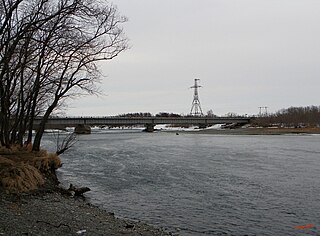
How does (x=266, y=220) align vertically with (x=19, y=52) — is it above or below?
below

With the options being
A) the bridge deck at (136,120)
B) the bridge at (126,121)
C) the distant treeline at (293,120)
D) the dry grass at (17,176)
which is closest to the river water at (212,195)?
the dry grass at (17,176)

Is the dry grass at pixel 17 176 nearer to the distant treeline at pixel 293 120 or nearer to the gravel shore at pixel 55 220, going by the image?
the gravel shore at pixel 55 220

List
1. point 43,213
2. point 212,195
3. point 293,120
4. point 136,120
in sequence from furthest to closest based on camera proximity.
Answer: point 293,120 < point 136,120 < point 212,195 < point 43,213

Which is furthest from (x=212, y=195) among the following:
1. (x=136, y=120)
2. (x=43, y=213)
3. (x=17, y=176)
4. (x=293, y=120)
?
(x=293, y=120)

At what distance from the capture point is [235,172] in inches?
1137

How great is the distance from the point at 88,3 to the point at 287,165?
939 inches

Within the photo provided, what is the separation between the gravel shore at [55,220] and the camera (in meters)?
10.4

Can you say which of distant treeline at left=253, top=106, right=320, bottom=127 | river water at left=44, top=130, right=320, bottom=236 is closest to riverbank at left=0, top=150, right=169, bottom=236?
river water at left=44, top=130, right=320, bottom=236

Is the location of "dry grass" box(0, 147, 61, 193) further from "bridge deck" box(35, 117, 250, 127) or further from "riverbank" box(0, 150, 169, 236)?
"bridge deck" box(35, 117, 250, 127)

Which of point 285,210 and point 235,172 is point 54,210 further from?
point 235,172

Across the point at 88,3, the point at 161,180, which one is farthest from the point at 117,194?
the point at 88,3

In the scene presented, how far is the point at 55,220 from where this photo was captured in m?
12.0

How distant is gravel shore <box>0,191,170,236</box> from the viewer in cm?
1043

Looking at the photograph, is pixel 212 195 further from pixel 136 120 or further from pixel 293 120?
pixel 293 120
